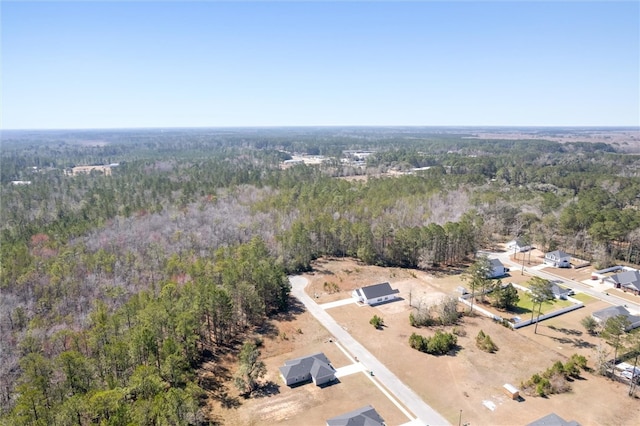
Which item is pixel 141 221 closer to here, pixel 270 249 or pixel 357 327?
pixel 270 249

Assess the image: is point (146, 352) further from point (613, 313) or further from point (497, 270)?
point (613, 313)

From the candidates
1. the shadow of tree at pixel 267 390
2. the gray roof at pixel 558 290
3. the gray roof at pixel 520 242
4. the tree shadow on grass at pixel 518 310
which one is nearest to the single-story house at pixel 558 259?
the gray roof at pixel 520 242

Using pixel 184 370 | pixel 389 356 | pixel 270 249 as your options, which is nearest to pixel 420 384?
pixel 389 356

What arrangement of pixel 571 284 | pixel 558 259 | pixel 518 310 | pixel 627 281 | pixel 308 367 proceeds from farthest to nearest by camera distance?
pixel 558 259 → pixel 571 284 → pixel 627 281 → pixel 518 310 → pixel 308 367

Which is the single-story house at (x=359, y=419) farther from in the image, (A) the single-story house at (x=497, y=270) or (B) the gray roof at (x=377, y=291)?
(A) the single-story house at (x=497, y=270)

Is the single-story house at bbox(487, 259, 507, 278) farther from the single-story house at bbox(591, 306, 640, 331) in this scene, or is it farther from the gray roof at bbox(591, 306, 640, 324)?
the gray roof at bbox(591, 306, 640, 324)


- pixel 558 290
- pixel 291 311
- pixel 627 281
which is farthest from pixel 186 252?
pixel 627 281
